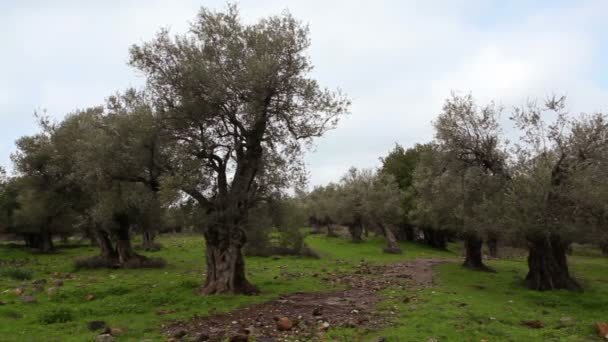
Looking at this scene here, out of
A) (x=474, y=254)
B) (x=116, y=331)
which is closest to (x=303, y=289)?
(x=116, y=331)

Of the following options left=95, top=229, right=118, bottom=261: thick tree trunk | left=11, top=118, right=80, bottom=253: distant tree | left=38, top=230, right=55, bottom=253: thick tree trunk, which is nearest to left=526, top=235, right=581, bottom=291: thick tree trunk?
left=95, top=229, right=118, bottom=261: thick tree trunk

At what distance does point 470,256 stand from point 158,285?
26.8 metres

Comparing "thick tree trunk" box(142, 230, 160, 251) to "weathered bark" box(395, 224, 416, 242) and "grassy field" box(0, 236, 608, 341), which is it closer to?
"grassy field" box(0, 236, 608, 341)

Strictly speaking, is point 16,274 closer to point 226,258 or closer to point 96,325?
point 226,258

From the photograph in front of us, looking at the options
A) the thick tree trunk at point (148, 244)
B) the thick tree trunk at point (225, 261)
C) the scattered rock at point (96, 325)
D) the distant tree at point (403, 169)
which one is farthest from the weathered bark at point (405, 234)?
the scattered rock at point (96, 325)

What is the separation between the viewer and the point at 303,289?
2880 centimetres

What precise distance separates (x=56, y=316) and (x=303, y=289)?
13220mm

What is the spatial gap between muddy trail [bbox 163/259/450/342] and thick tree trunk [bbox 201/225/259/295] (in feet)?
8.22

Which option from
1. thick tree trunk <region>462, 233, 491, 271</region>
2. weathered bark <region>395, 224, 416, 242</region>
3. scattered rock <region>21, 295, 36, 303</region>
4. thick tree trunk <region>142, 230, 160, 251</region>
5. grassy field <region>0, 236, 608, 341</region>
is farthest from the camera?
weathered bark <region>395, 224, 416, 242</region>

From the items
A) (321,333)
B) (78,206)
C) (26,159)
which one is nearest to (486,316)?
(321,333)

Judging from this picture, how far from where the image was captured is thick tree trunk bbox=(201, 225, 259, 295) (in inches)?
1006

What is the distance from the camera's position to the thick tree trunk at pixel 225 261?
25562mm

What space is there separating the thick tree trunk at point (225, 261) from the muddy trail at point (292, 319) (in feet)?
8.22

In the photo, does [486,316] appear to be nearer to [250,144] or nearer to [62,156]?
[250,144]
